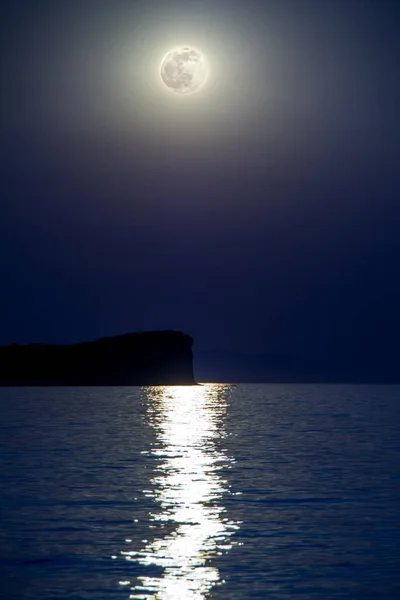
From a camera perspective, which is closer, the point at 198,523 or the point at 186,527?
the point at 186,527

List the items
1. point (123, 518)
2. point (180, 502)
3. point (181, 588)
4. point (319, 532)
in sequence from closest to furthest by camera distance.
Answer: point (181, 588) < point (319, 532) < point (123, 518) < point (180, 502)

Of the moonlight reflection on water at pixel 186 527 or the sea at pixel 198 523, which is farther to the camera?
the sea at pixel 198 523

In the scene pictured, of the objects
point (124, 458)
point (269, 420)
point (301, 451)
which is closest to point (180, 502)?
point (124, 458)

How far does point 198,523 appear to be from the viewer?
26.4 meters

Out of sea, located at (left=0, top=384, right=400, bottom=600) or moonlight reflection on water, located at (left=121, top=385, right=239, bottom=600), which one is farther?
sea, located at (left=0, top=384, right=400, bottom=600)

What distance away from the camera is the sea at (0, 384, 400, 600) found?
62.8 feet

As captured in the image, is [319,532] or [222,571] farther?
[319,532]

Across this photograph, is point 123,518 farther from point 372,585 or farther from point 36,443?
point 36,443

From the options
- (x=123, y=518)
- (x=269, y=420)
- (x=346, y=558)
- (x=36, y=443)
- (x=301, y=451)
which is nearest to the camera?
(x=346, y=558)

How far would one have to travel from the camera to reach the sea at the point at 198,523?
19141 mm

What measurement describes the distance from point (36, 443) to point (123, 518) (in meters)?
32.8

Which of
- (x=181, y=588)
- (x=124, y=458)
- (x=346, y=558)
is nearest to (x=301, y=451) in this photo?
(x=124, y=458)

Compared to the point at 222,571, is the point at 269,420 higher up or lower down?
higher up

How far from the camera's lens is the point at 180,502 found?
3061 cm
